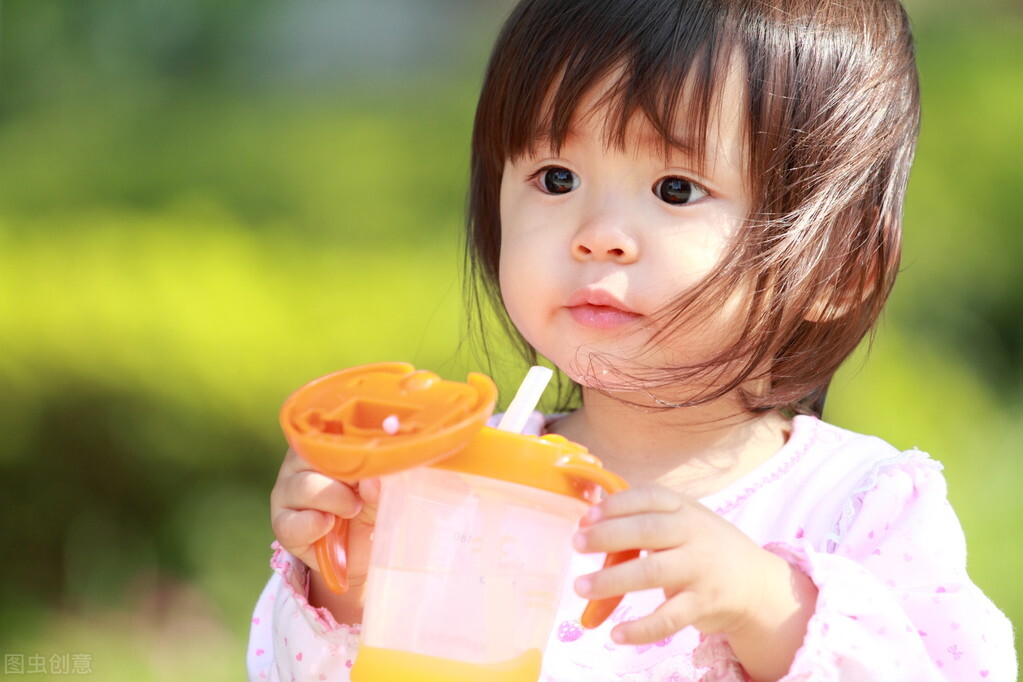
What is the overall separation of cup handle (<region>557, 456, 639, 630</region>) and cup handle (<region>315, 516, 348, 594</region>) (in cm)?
27

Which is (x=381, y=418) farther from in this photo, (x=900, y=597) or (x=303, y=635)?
(x=900, y=597)

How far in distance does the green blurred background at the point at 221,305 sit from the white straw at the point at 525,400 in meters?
1.24

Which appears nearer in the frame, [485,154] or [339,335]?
[485,154]

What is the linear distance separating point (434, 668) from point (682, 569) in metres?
0.20

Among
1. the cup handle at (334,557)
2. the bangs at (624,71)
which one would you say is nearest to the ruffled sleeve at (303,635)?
the cup handle at (334,557)

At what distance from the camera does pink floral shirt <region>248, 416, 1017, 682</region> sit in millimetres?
1043

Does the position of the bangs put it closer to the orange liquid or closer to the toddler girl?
the toddler girl

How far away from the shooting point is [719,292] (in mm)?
1186

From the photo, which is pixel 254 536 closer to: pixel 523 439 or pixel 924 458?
pixel 924 458

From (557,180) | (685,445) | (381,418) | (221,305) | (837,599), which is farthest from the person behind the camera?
(221,305)

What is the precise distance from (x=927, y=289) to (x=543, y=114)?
4.51 feet

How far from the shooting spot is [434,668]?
888mm

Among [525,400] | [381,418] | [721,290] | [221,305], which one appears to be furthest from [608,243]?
[221,305]

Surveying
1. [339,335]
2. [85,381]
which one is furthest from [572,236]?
[85,381]
